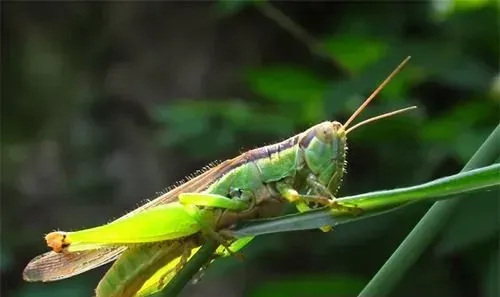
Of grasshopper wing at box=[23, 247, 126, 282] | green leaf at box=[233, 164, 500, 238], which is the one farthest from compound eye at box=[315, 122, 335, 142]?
green leaf at box=[233, 164, 500, 238]

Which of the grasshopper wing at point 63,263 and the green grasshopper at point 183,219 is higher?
the grasshopper wing at point 63,263

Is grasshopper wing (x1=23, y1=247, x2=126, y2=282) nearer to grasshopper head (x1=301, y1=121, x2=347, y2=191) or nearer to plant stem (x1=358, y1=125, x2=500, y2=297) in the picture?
grasshopper head (x1=301, y1=121, x2=347, y2=191)

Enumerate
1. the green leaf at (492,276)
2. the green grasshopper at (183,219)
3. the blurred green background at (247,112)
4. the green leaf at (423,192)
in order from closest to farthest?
the green leaf at (423,192) < the green grasshopper at (183,219) < the green leaf at (492,276) < the blurred green background at (247,112)

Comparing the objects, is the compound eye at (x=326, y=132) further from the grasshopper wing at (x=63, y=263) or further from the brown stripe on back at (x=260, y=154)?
the grasshopper wing at (x=63, y=263)

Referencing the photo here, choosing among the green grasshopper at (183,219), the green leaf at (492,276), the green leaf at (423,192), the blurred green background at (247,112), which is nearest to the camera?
the green leaf at (423,192)

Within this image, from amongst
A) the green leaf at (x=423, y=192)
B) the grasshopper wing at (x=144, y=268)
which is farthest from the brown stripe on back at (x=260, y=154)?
the green leaf at (x=423, y=192)

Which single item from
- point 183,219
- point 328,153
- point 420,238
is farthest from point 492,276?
point 420,238

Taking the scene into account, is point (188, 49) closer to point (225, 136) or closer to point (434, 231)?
point (225, 136)
